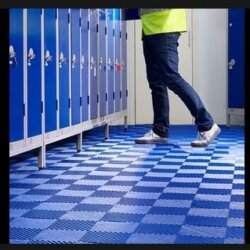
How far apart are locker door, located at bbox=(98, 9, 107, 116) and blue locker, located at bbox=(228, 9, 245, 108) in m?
1.85

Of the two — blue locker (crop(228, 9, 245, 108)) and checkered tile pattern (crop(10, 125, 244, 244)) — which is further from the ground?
blue locker (crop(228, 9, 245, 108))

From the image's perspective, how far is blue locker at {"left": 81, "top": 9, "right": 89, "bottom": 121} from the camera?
4770 mm

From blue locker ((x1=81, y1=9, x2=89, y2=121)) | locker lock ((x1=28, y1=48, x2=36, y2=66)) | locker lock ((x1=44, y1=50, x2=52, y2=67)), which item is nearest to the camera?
locker lock ((x1=28, y1=48, x2=36, y2=66))

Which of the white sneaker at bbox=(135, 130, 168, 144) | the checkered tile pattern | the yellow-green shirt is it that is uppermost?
the yellow-green shirt

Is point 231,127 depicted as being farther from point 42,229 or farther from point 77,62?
point 42,229

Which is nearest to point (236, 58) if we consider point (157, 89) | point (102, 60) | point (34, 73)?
point (102, 60)

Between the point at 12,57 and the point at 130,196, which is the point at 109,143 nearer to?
the point at 12,57

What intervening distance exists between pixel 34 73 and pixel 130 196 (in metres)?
1.23

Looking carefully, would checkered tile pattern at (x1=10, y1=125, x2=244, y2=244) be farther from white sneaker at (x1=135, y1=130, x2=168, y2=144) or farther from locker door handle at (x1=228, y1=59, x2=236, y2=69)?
locker door handle at (x1=228, y1=59, x2=236, y2=69)

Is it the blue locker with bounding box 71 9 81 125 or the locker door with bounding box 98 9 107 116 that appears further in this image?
the locker door with bounding box 98 9 107 116

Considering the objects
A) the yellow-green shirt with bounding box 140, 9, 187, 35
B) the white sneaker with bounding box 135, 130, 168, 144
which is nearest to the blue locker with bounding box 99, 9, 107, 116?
the white sneaker with bounding box 135, 130, 168, 144

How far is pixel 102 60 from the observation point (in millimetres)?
5613

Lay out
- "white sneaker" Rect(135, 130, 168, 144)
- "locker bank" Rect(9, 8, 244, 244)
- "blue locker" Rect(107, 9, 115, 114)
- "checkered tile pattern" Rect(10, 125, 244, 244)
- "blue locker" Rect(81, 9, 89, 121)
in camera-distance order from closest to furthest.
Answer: "checkered tile pattern" Rect(10, 125, 244, 244), "locker bank" Rect(9, 8, 244, 244), "blue locker" Rect(81, 9, 89, 121), "white sneaker" Rect(135, 130, 168, 144), "blue locker" Rect(107, 9, 115, 114)
